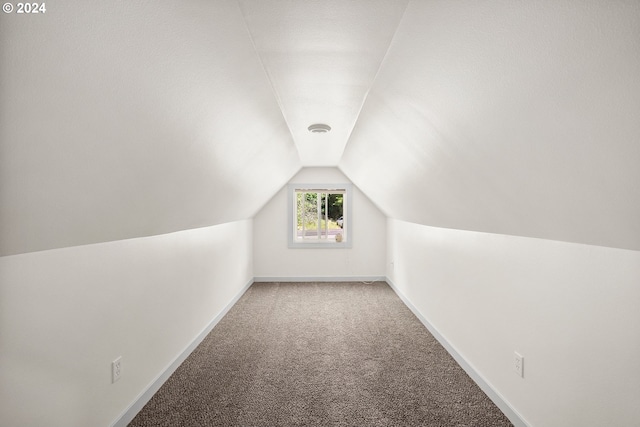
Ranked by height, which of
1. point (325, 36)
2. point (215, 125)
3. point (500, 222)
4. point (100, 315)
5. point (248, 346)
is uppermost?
A: point (325, 36)

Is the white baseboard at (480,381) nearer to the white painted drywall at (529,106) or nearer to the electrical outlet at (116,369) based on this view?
the white painted drywall at (529,106)

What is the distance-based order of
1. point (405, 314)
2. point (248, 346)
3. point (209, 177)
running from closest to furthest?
1. point (209, 177)
2. point (248, 346)
3. point (405, 314)

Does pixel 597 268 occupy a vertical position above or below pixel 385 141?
below

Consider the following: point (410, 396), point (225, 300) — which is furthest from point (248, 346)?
point (410, 396)

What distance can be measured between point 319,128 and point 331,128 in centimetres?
11

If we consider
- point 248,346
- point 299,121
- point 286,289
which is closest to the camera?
point 299,121

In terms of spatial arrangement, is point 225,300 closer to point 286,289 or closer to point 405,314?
point 286,289

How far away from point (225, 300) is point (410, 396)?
260cm

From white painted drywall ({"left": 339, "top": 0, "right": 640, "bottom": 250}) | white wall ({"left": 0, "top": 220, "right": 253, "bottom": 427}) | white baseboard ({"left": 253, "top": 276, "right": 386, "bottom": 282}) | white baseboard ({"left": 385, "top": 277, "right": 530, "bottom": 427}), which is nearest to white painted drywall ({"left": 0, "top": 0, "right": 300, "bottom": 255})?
white wall ({"left": 0, "top": 220, "right": 253, "bottom": 427})

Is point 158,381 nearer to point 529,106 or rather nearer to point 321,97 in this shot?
point 321,97

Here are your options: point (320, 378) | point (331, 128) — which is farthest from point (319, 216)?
point (320, 378)

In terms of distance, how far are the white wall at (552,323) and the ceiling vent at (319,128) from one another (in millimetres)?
1476

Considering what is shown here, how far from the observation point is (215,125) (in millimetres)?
1630

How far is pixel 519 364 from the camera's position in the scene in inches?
73.7
